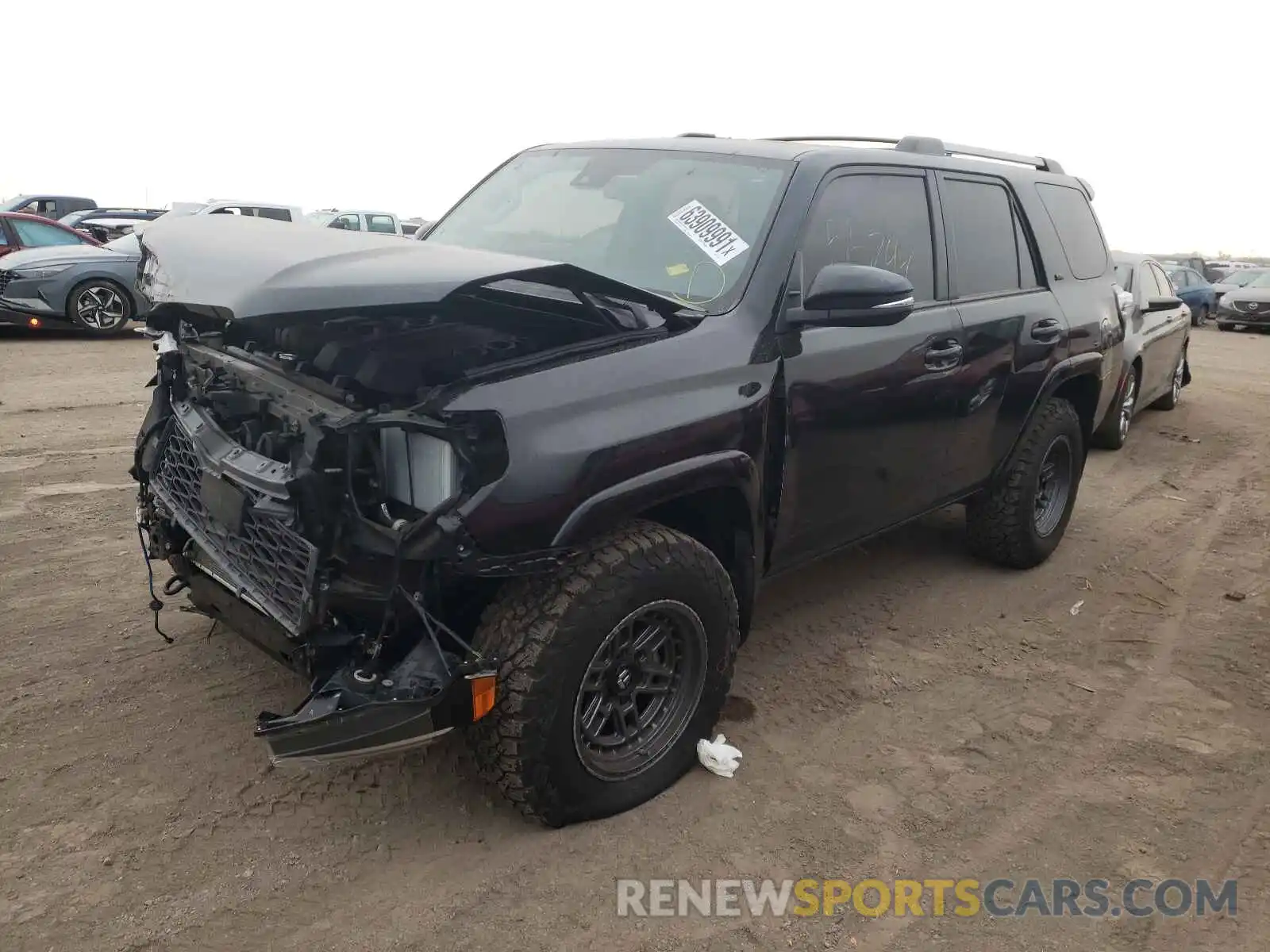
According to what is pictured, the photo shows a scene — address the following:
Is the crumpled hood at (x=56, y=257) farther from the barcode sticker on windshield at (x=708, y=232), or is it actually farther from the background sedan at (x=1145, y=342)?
the background sedan at (x=1145, y=342)

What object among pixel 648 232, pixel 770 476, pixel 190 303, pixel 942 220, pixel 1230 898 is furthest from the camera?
pixel 942 220

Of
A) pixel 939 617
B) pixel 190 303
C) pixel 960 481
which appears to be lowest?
pixel 939 617

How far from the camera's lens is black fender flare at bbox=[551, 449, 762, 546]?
2467mm

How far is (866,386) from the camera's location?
3.40 metres

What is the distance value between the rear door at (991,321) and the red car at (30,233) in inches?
496

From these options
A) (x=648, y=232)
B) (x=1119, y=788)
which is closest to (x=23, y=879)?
(x=648, y=232)

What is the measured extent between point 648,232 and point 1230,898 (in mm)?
2733

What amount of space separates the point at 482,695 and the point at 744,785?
109cm

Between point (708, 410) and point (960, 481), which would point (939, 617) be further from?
point (708, 410)

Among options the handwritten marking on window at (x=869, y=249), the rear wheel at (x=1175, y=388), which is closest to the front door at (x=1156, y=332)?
the rear wheel at (x=1175, y=388)

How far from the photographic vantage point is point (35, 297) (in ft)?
36.4

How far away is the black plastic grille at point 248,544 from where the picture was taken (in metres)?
2.43

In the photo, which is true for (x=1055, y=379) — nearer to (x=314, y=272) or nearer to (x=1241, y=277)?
(x=314, y=272)

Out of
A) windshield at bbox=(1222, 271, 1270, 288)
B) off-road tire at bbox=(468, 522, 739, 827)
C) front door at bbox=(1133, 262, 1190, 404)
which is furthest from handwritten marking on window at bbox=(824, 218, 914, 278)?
windshield at bbox=(1222, 271, 1270, 288)
